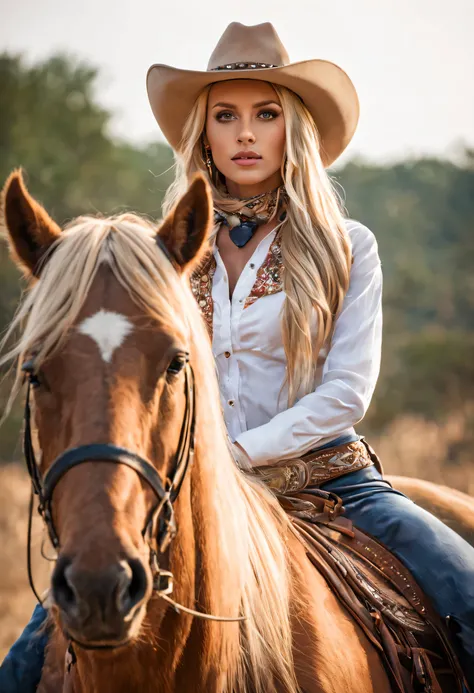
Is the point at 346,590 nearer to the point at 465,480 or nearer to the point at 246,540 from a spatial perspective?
the point at 246,540

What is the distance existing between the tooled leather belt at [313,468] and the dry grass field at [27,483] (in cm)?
338

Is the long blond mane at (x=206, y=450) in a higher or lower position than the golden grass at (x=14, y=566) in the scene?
higher

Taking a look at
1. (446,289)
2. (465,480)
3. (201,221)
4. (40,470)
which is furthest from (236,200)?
(446,289)

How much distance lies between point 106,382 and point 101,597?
1.62 feet

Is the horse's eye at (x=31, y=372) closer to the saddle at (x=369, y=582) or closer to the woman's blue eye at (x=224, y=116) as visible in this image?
the saddle at (x=369, y=582)

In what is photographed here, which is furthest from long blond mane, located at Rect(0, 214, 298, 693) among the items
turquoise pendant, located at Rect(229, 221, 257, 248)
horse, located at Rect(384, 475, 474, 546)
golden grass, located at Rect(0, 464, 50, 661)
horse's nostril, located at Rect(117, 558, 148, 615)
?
golden grass, located at Rect(0, 464, 50, 661)

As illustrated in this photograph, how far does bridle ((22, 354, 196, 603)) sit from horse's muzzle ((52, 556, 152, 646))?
0.15 metres

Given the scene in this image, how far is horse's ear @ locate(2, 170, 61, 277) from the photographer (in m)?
2.41

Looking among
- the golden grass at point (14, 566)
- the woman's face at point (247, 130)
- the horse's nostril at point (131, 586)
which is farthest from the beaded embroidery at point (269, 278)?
the golden grass at point (14, 566)

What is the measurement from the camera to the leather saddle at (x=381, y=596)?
9.18 ft

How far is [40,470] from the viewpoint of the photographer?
2291mm

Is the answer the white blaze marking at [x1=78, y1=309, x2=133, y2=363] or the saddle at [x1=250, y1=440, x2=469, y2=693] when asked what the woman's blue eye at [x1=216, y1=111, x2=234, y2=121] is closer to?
the saddle at [x1=250, y1=440, x2=469, y2=693]

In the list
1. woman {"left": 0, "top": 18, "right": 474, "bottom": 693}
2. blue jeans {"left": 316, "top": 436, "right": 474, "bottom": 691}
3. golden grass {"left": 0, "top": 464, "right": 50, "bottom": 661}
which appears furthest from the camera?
golden grass {"left": 0, "top": 464, "right": 50, "bottom": 661}

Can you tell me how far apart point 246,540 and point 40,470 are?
632 mm
